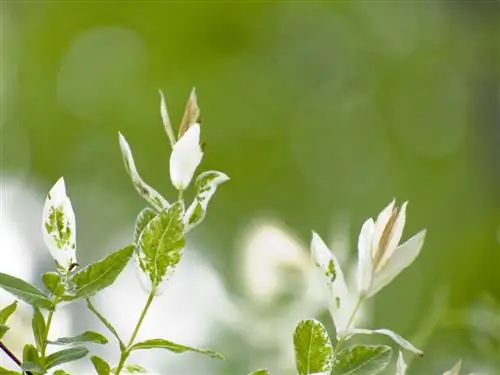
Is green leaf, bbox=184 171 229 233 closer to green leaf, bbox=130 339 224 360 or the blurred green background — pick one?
green leaf, bbox=130 339 224 360

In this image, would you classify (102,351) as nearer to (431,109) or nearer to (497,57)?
(497,57)

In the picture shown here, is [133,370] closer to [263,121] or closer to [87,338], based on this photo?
[87,338]

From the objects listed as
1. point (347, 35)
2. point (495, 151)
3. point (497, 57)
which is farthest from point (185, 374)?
point (347, 35)

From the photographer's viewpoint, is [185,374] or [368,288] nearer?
[368,288]

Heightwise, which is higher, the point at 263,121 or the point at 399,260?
the point at 263,121

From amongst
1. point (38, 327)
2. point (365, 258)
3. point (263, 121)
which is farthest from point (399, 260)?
point (263, 121)

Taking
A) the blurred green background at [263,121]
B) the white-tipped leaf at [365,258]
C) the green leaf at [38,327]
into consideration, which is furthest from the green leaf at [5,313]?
the blurred green background at [263,121]

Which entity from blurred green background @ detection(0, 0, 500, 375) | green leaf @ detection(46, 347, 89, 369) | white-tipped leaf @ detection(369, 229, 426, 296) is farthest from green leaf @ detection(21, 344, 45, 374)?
blurred green background @ detection(0, 0, 500, 375)
